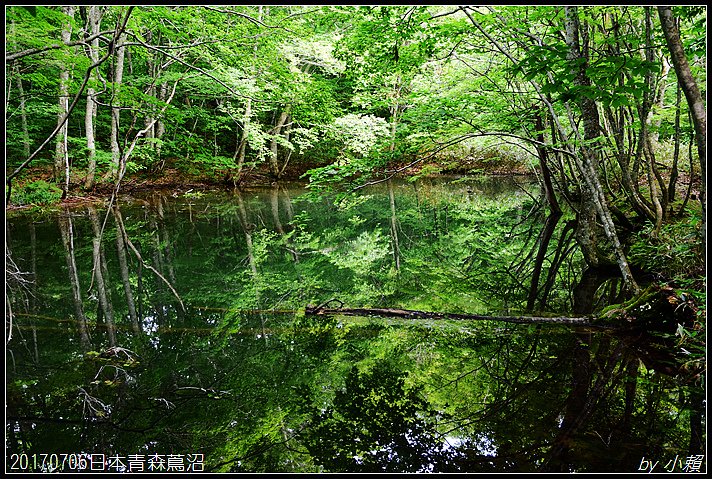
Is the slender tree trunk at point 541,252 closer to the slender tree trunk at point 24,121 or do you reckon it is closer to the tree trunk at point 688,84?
the tree trunk at point 688,84

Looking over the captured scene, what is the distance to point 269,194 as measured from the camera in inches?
760

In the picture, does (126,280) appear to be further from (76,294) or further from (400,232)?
(400,232)

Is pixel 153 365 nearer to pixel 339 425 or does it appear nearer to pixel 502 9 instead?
pixel 339 425

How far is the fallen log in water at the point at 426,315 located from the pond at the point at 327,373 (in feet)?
0.27

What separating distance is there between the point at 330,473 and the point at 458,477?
0.83 meters

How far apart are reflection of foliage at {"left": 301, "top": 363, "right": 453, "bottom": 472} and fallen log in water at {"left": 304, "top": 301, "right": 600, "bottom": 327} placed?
153 centimetres

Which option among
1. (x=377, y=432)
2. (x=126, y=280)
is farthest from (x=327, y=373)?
(x=126, y=280)

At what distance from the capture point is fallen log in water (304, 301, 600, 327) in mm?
5078

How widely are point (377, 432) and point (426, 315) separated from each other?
7.99 ft

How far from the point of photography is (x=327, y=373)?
4.17 metres

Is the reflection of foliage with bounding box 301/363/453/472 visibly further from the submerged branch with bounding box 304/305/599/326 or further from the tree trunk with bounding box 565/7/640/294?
the tree trunk with bounding box 565/7/640/294

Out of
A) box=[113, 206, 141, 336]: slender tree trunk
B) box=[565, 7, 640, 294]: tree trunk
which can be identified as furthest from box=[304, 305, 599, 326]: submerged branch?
box=[113, 206, 141, 336]: slender tree trunk

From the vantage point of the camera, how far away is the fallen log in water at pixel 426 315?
5.08 metres

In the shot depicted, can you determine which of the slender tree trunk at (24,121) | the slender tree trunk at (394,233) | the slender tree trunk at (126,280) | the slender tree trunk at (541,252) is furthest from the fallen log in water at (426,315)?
the slender tree trunk at (24,121)
